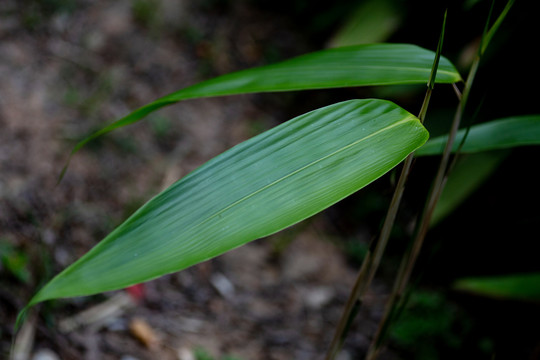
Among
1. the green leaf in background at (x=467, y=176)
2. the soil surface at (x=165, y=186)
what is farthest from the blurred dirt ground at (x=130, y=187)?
the green leaf in background at (x=467, y=176)

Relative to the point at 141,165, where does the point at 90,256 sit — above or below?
A: above

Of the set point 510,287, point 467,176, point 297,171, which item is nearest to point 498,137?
point 297,171

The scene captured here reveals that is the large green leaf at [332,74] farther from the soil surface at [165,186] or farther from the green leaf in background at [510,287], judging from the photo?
the green leaf in background at [510,287]

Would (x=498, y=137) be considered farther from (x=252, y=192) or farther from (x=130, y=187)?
(x=130, y=187)

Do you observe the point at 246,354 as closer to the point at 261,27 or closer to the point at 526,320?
the point at 526,320

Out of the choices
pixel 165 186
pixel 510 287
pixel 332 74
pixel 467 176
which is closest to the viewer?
pixel 332 74

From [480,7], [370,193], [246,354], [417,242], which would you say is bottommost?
[246,354]

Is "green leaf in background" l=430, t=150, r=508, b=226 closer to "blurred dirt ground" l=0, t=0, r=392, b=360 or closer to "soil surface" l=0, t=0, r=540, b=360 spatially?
"soil surface" l=0, t=0, r=540, b=360

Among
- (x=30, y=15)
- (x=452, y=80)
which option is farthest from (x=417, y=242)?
(x=30, y=15)
